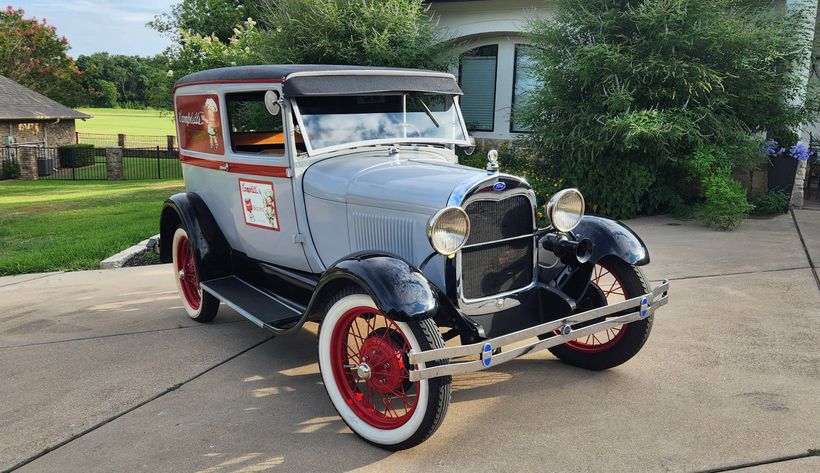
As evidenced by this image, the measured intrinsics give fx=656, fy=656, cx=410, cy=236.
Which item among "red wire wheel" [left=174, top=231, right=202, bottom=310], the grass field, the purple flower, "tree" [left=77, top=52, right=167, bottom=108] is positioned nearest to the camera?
"red wire wheel" [left=174, top=231, right=202, bottom=310]

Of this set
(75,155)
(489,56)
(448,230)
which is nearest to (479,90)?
(489,56)

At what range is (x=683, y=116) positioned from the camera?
8.26 metres

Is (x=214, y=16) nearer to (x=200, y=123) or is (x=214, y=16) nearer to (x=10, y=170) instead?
(x=10, y=170)

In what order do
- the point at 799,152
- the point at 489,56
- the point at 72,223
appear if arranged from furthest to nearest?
the point at 489,56, the point at 72,223, the point at 799,152

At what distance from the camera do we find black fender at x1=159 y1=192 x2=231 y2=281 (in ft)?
15.6

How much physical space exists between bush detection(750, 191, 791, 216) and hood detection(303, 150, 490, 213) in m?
6.48

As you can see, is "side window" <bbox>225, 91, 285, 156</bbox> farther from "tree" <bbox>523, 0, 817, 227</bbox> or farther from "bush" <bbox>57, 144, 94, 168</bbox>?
"bush" <bbox>57, 144, 94, 168</bbox>

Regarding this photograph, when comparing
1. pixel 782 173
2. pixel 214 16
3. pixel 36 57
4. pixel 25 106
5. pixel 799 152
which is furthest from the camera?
pixel 36 57

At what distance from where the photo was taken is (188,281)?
17.5 ft

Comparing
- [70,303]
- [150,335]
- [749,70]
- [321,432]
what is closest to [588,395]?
[321,432]

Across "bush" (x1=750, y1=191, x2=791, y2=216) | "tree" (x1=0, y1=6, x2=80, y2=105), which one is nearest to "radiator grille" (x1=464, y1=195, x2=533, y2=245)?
"bush" (x1=750, y1=191, x2=791, y2=216)

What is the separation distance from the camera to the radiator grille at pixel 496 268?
11.4 ft

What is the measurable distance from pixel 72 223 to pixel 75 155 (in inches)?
672

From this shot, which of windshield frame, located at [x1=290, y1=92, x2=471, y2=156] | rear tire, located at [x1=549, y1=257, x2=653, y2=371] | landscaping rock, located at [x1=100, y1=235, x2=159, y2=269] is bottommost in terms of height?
landscaping rock, located at [x1=100, y1=235, x2=159, y2=269]
